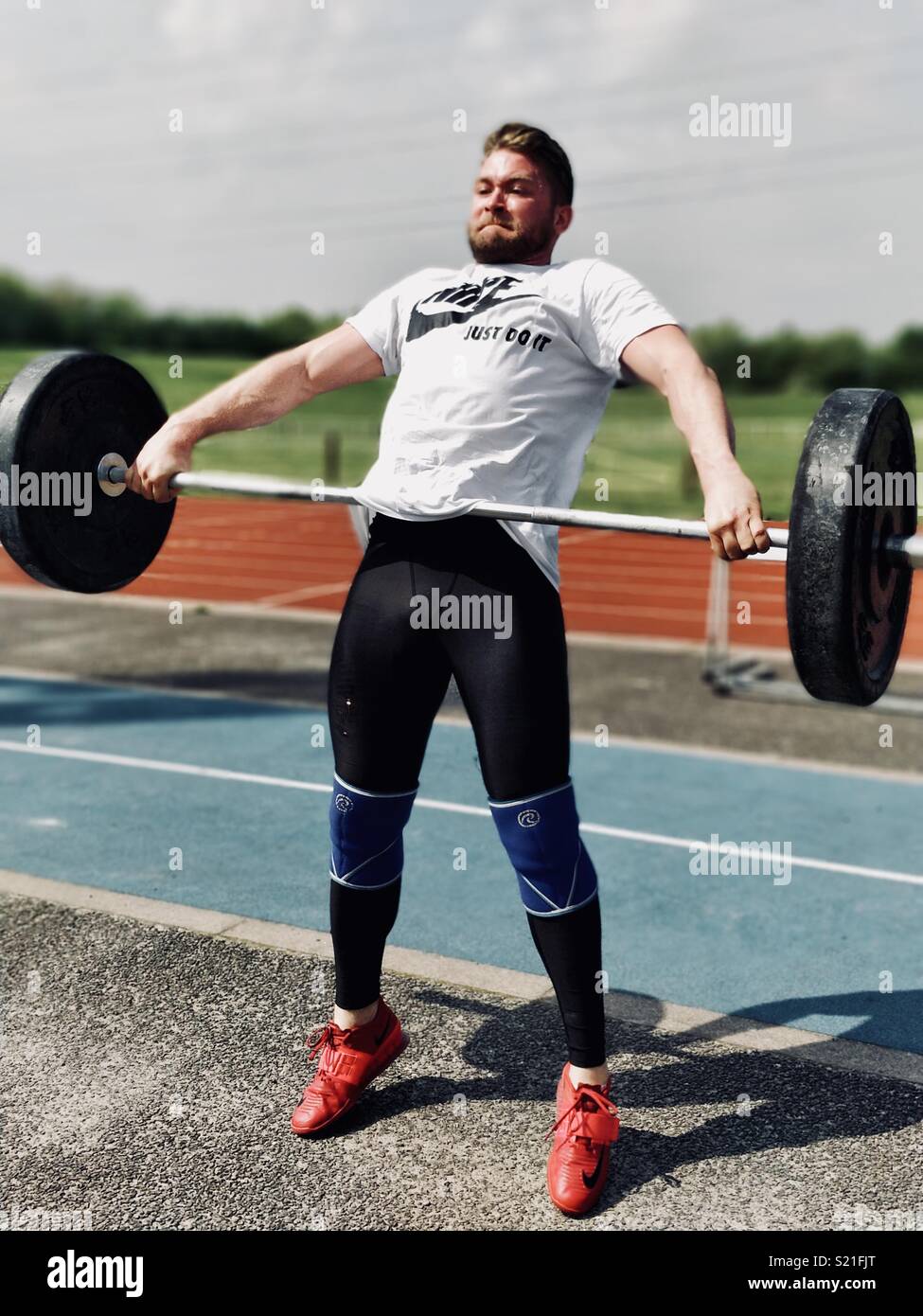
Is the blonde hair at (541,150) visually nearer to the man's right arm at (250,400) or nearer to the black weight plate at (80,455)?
the man's right arm at (250,400)

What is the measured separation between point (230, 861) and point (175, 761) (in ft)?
4.75

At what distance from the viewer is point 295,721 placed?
22.5 ft

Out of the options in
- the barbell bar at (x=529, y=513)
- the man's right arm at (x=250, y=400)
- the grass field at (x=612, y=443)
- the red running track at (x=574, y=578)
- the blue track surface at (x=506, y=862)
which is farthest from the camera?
the grass field at (x=612, y=443)

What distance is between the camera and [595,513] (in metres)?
2.63

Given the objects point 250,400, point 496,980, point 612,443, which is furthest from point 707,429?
point 612,443

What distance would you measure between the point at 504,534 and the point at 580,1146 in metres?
1.23

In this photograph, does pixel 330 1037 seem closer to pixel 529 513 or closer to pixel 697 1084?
pixel 697 1084

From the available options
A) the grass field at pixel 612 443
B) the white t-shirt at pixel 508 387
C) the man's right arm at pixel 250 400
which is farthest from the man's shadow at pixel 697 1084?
the grass field at pixel 612 443

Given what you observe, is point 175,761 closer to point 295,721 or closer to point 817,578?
point 295,721

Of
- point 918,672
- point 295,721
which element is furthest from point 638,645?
point 295,721

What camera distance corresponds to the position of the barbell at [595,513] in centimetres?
237

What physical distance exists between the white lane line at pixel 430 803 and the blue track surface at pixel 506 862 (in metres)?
0.05

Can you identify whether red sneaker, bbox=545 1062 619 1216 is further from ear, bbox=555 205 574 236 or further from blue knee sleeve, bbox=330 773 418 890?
ear, bbox=555 205 574 236

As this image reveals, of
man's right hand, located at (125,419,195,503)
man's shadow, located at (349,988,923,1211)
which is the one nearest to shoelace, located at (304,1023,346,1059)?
man's shadow, located at (349,988,923,1211)
